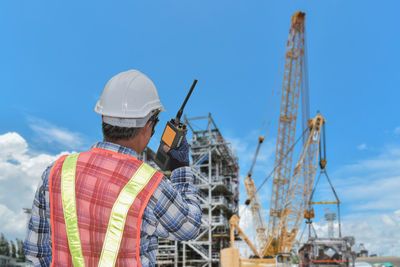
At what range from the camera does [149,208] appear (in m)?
1.57

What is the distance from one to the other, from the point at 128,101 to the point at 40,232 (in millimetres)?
752

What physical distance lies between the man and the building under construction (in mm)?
36845

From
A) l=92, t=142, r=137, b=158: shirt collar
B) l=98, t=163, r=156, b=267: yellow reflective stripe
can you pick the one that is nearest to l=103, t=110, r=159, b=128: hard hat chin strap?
l=92, t=142, r=137, b=158: shirt collar

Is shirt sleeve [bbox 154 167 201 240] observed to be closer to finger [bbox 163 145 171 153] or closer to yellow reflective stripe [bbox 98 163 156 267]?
yellow reflective stripe [bbox 98 163 156 267]

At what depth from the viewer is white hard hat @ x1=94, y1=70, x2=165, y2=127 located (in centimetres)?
171

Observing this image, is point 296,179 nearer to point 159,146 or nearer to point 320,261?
point 320,261

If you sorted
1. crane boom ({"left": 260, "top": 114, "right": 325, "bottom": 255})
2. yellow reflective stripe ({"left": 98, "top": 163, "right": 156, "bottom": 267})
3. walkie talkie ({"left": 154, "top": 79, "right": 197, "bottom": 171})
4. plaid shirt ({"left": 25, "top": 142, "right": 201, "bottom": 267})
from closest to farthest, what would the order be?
yellow reflective stripe ({"left": 98, "top": 163, "right": 156, "bottom": 267}) < plaid shirt ({"left": 25, "top": 142, "right": 201, "bottom": 267}) < walkie talkie ({"left": 154, "top": 79, "right": 197, "bottom": 171}) < crane boom ({"left": 260, "top": 114, "right": 325, "bottom": 255})

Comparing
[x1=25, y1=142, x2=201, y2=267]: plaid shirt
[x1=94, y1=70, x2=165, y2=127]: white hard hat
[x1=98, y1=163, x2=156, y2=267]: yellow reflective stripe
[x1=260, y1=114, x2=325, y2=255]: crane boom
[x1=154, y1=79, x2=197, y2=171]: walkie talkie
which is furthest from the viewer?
[x1=260, y1=114, x2=325, y2=255]: crane boom

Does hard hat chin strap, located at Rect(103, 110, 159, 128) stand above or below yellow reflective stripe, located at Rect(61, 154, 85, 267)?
above

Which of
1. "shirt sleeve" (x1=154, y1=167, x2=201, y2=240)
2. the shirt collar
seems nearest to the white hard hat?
the shirt collar

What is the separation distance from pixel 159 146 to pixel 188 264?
4337 centimetres

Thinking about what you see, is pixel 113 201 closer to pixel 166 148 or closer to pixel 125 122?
pixel 125 122

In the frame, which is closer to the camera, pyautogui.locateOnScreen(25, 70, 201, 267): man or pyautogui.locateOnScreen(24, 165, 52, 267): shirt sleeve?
pyautogui.locateOnScreen(25, 70, 201, 267): man

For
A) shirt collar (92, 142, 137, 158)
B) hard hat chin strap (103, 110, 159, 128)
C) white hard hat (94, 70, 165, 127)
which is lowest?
shirt collar (92, 142, 137, 158)
